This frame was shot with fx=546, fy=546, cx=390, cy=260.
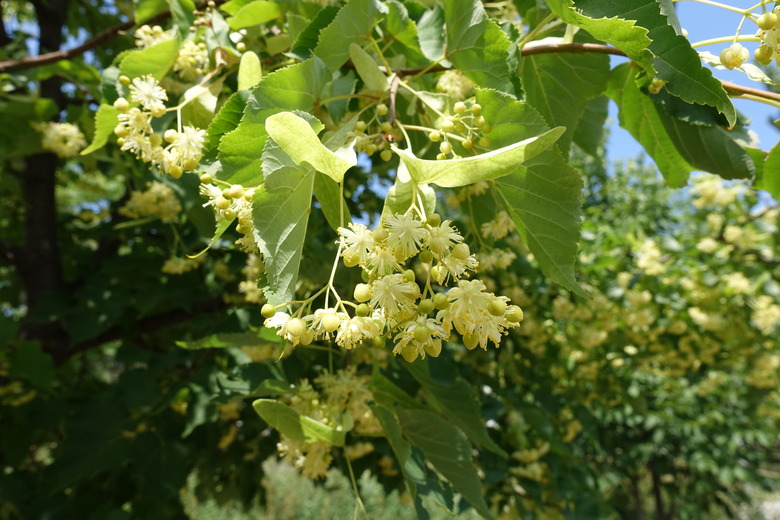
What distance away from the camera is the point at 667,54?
0.75 m

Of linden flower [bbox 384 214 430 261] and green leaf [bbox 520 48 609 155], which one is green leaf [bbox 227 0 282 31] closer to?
green leaf [bbox 520 48 609 155]

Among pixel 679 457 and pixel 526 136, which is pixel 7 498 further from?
pixel 679 457

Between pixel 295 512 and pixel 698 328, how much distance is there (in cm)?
831

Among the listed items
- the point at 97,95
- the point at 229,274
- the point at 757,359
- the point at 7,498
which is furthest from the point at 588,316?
the point at 7,498

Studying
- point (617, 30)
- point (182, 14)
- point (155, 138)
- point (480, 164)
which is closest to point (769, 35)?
point (617, 30)

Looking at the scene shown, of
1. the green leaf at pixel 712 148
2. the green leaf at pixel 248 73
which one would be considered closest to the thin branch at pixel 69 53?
the green leaf at pixel 248 73

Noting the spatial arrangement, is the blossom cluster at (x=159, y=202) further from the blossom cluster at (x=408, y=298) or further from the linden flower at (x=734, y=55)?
the linden flower at (x=734, y=55)

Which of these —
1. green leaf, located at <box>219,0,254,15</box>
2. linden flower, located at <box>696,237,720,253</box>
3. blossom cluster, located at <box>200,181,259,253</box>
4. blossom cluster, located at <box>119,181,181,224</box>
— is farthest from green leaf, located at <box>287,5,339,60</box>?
linden flower, located at <box>696,237,720,253</box>

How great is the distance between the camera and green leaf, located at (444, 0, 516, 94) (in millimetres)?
945

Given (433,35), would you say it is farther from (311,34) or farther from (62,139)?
(62,139)

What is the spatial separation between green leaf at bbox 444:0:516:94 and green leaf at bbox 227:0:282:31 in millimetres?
397

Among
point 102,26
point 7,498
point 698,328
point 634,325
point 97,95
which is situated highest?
point 97,95

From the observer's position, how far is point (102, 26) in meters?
3.57

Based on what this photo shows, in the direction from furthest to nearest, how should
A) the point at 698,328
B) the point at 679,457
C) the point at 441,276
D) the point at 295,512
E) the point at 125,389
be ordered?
the point at 295,512 → the point at 679,457 → the point at 698,328 → the point at 125,389 → the point at 441,276
